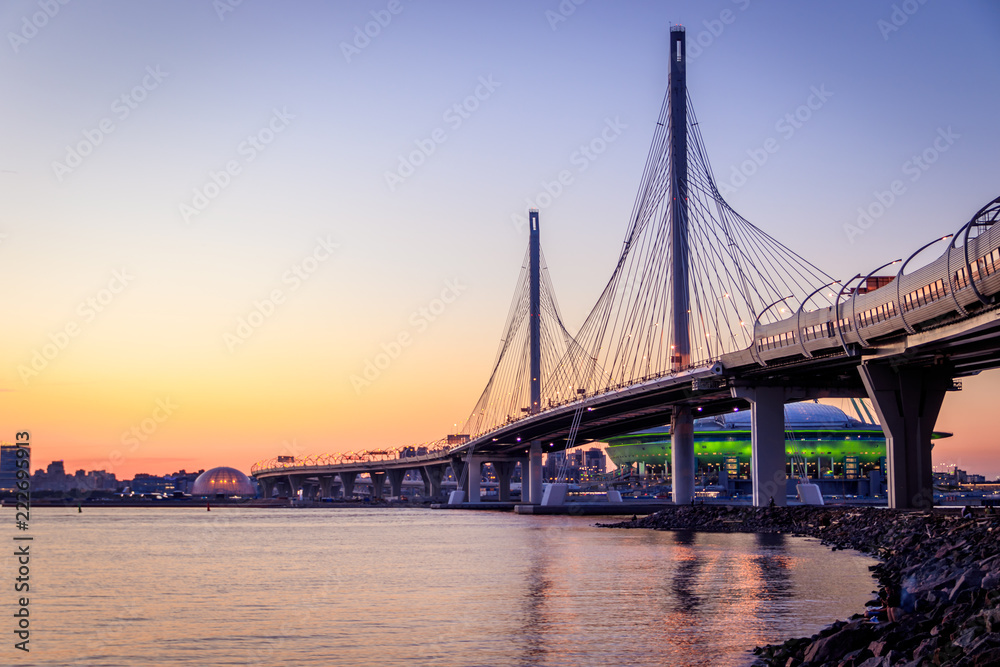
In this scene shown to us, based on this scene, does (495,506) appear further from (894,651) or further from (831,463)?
(894,651)

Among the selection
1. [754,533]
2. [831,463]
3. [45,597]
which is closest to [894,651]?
[45,597]

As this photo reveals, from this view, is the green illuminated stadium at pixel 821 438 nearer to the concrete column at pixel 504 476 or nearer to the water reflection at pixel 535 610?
the concrete column at pixel 504 476

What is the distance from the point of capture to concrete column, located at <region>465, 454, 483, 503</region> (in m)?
148

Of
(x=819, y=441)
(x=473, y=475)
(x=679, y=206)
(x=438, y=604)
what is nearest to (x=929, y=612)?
(x=438, y=604)

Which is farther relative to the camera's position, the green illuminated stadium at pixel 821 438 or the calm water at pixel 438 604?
the green illuminated stadium at pixel 821 438

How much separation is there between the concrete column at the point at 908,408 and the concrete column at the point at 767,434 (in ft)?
50.2

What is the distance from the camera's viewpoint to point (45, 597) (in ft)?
112

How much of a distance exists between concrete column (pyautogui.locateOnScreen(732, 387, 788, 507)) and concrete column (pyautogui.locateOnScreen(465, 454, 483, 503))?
7583 cm

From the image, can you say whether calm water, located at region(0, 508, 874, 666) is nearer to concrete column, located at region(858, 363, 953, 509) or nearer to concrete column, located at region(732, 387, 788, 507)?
concrete column, located at region(858, 363, 953, 509)

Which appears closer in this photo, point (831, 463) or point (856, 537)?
point (856, 537)

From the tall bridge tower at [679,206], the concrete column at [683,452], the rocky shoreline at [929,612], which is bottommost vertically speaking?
the rocky shoreline at [929,612]

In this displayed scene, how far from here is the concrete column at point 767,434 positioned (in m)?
72.9

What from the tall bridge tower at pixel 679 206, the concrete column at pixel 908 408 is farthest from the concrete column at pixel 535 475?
the concrete column at pixel 908 408

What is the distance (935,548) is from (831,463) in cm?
13584
